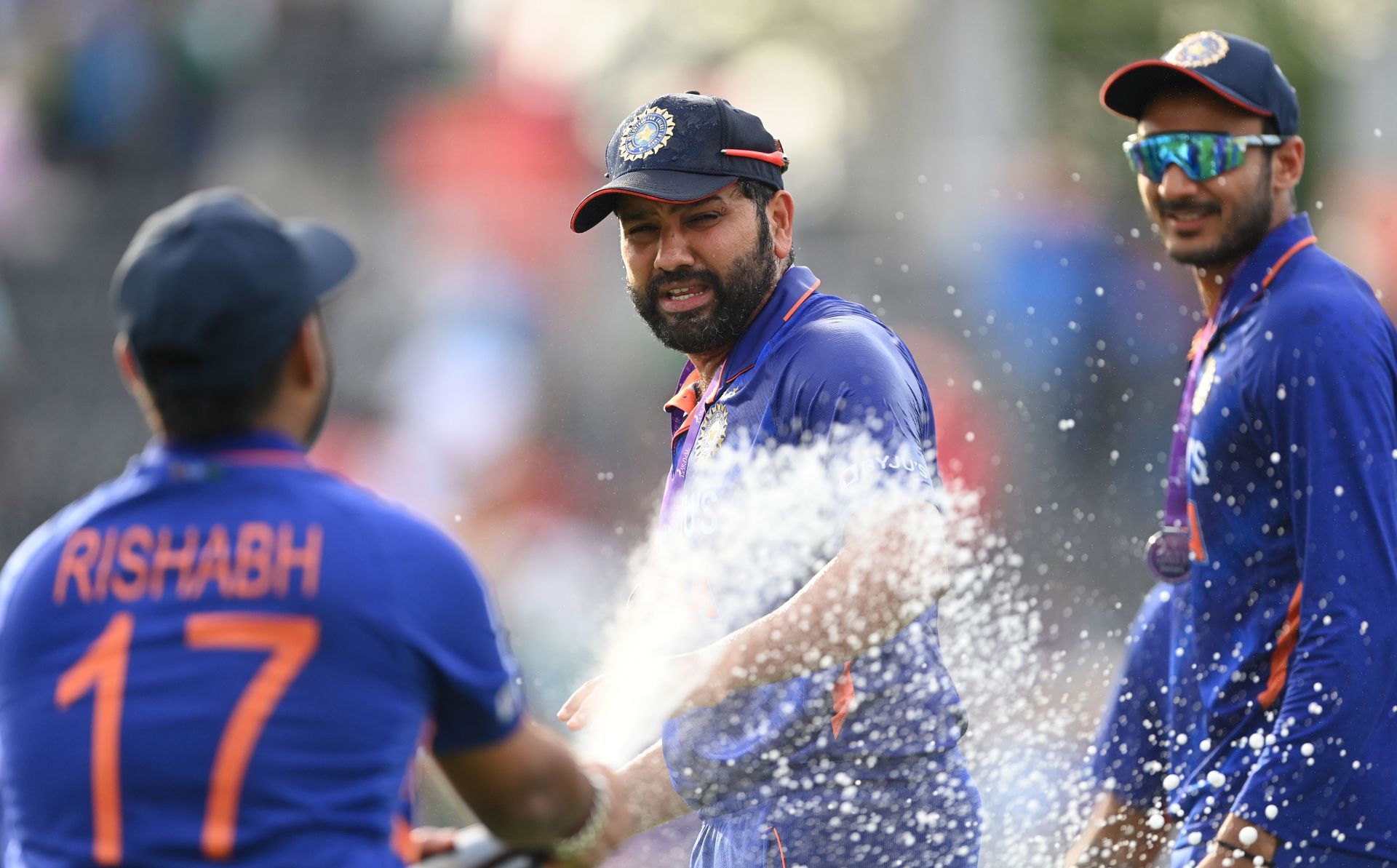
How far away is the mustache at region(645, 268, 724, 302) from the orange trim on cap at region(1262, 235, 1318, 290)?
128cm

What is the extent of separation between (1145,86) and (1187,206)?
1.16 ft

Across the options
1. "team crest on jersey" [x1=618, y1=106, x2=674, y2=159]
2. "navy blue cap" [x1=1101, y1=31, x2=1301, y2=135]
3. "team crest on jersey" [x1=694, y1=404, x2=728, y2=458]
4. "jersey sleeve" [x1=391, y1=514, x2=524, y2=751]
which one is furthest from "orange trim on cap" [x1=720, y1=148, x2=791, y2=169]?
"jersey sleeve" [x1=391, y1=514, x2=524, y2=751]

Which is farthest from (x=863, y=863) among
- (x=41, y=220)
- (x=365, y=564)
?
(x=41, y=220)

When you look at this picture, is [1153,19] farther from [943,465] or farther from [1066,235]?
[943,465]

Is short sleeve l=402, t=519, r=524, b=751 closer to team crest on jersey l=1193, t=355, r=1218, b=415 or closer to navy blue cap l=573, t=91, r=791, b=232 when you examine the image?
navy blue cap l=573, t=91, r=791, b=232

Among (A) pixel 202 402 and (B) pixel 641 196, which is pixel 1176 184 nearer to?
(B) pixel 641 196

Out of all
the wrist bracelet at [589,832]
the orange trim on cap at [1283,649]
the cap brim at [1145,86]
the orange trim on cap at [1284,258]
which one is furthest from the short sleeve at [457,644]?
the cap brim at [1145,86]

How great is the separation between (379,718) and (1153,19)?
21348 millimetres

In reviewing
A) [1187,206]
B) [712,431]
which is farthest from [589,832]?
[1187,206]

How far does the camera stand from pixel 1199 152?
14.9ft

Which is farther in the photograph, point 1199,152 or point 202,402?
point 1199,152

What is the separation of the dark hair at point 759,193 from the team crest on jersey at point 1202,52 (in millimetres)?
1089

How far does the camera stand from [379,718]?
2576 millimetres

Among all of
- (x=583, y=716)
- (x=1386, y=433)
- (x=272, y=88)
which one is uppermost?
(x=272, y=88)
